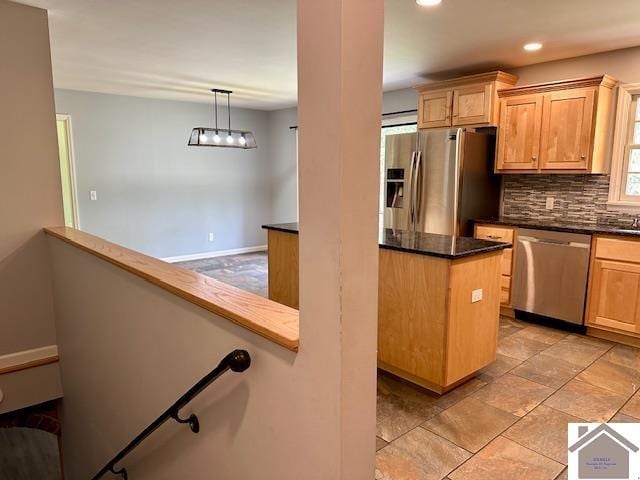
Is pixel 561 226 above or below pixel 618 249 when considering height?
above

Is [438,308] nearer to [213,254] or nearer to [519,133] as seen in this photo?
[519,133]

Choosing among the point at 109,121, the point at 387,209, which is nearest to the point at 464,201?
the point at 387,209

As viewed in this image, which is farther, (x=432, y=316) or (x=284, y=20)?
(x=284, y=20)

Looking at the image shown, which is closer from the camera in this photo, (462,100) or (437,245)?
(437,245)

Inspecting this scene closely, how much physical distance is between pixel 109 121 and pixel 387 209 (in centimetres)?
395

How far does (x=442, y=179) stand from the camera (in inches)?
161

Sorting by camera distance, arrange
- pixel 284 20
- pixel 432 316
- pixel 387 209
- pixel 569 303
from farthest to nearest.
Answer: pixel 387 209, pixel 569 303, pixel 284 20, pixel 432 316

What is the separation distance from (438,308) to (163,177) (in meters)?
5.05

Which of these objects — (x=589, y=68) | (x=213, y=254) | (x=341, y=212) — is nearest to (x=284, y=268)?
(x=341, y=212)

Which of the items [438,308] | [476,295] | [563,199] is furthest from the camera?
[563,199]

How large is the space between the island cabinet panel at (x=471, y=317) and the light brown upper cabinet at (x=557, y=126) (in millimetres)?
1657

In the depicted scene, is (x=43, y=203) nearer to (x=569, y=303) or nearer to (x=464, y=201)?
(x=464, y=201)

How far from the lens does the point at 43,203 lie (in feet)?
9.52
